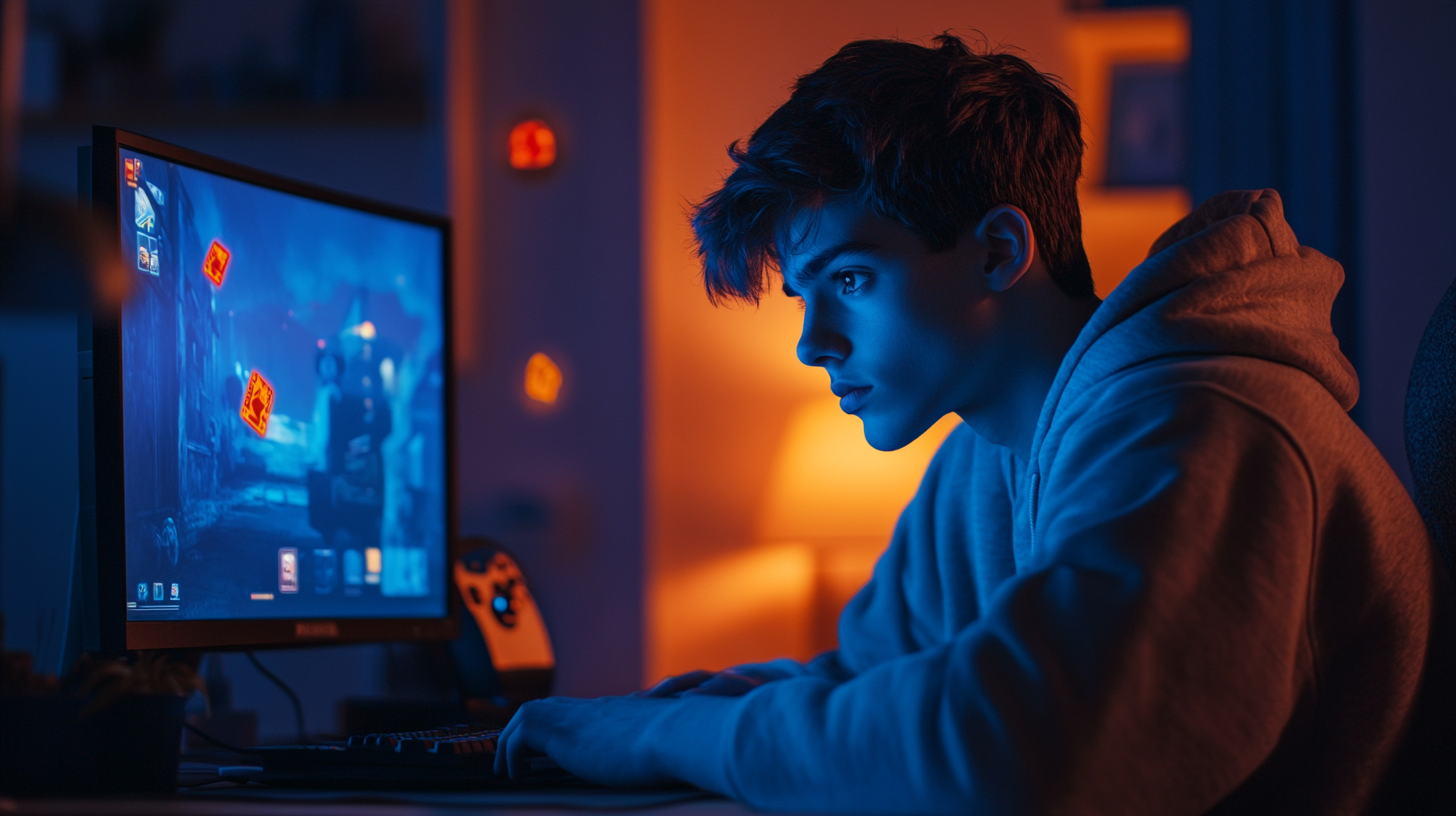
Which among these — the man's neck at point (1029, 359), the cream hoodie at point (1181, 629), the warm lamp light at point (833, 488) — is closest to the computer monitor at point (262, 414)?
the cream hoodie at point (1181, 629)

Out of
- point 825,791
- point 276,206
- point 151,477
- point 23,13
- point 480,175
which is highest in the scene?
point 23,13

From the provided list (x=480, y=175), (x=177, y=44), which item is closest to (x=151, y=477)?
(x=480, y=175)

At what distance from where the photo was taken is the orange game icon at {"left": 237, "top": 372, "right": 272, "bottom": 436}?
1094 millimetres

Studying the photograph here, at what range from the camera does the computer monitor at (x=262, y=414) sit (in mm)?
947

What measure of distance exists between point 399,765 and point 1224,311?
2.35 ft

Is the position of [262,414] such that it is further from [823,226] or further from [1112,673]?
[1112,673]

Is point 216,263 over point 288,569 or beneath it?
over

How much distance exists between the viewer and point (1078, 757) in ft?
1.98

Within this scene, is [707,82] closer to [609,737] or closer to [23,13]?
[23,13]

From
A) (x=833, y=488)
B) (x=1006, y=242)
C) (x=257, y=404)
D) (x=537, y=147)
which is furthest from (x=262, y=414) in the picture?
(x=537, y=147)

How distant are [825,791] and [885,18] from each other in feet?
8.65

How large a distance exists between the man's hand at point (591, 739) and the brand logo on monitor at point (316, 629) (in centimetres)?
36

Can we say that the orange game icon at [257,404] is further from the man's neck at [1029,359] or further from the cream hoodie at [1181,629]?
the man's neck at [1029,359]

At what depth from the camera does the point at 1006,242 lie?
1.09 metres
